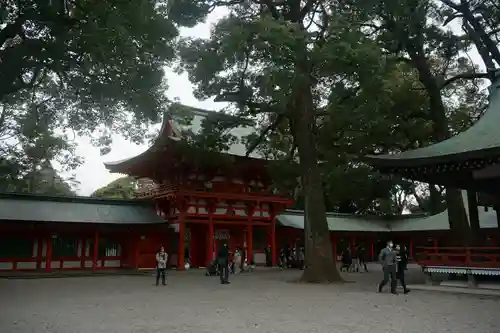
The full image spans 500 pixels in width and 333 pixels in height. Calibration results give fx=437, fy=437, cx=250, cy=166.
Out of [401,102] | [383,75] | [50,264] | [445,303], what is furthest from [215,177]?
[445,303]

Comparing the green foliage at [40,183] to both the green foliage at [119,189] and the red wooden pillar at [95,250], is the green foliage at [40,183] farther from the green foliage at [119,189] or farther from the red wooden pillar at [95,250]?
the red wooden pillar at [95,250]

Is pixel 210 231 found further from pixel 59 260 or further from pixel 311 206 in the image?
pixel 311 206

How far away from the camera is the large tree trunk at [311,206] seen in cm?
1703

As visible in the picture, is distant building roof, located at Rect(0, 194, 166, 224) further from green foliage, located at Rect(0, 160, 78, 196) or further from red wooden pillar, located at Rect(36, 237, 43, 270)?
green foliage, located at Rect(0, 160, 78, 196)

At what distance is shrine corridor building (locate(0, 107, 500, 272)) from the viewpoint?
21547 millimetres

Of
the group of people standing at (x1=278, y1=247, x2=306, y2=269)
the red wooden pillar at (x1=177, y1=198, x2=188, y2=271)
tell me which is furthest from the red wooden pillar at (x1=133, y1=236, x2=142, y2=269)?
the group of people standing at (x1=278, y1=247, x2=306, y2=269)

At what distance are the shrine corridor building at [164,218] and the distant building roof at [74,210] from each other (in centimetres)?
5

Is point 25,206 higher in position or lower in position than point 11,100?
lower

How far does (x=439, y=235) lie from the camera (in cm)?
3309

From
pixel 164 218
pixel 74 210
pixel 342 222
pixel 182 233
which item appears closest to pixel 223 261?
pixel 182 233

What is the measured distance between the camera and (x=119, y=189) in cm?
5175

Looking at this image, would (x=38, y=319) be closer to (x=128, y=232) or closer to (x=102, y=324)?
(x=102, y=324)

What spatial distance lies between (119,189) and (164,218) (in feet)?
91.4

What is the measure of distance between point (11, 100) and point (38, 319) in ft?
34.0
